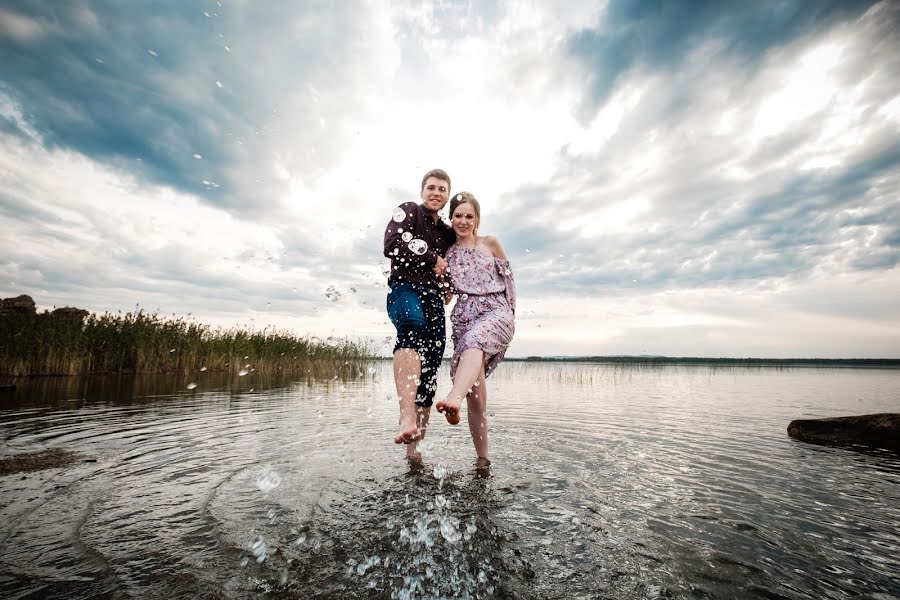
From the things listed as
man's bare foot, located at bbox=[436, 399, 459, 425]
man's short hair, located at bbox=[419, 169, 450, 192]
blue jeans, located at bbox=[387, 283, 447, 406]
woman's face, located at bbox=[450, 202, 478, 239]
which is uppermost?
man's short hair, located at bbox=[419, 169, 450, 192]

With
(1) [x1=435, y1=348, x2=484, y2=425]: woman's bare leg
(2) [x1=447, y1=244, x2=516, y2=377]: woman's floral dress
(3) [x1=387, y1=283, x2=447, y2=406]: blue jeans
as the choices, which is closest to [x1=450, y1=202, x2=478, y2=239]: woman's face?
(2) [x1=447, y1=244, x2=516, y2=377]: woman's floral dress

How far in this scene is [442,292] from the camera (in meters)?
4.06

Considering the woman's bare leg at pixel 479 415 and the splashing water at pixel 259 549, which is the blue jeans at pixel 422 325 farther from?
the splashing water at pixel 259 549

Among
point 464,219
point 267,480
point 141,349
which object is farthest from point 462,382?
point 141,349

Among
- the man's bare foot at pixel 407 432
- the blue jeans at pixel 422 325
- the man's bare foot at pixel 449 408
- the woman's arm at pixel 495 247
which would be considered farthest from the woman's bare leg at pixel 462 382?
the woman's arm at pixel 495 247

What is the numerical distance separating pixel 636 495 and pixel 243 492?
9.69 ft

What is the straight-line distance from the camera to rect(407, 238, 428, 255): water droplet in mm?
3727

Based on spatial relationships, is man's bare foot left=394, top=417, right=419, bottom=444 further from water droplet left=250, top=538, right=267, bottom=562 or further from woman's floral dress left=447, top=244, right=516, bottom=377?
water droplet left=250, top=538, right=267, bottom=562

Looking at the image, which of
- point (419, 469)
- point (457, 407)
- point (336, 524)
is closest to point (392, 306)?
point (457, 407)

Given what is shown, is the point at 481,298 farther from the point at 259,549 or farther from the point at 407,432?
the point at 259,549

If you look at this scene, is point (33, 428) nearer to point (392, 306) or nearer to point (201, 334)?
point (392, 306)

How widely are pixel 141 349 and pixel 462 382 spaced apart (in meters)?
15.4

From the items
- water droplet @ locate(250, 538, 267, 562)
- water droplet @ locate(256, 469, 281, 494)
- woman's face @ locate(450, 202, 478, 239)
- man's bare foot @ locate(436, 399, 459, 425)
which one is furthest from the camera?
woman's face @ locate(450, 202, 478, 239)

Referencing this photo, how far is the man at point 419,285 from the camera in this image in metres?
3.58
